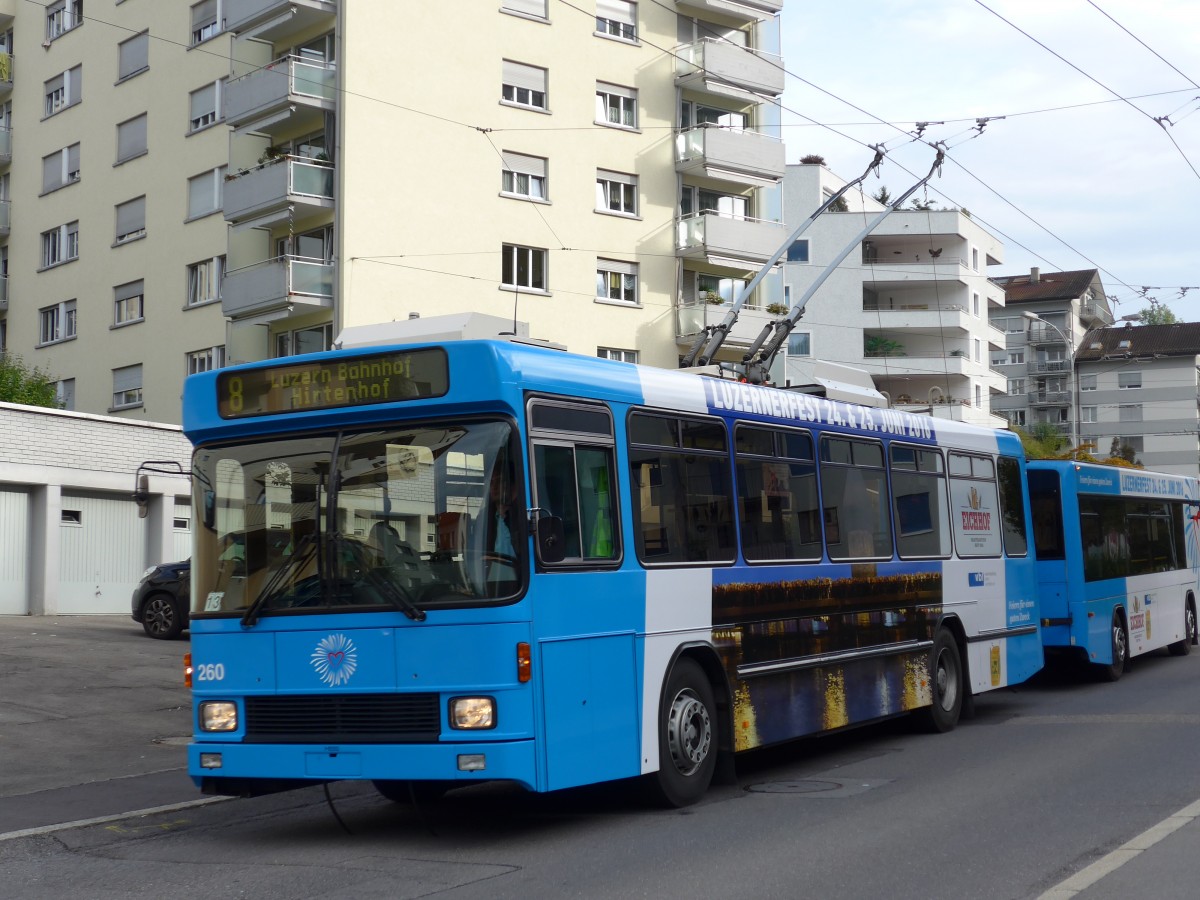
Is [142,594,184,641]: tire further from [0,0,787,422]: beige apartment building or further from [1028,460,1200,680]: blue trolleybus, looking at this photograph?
[1028,460,1200,680]: blue trolleybus

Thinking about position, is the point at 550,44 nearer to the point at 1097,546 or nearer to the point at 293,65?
the point at 293,65

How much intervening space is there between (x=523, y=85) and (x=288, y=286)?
8348 millimetres

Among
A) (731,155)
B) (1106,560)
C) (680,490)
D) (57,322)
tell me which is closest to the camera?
(680,490)

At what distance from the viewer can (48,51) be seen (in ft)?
151

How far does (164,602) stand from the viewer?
2428cm

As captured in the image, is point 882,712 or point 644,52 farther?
point 644,52

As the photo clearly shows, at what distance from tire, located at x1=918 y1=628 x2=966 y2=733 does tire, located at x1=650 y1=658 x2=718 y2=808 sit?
4370 millimetres

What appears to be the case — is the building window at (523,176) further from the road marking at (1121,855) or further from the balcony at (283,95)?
the road marking at (1121,855)

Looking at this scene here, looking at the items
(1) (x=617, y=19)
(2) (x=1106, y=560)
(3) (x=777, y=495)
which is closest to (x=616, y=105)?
(1) (x=617, y=19)

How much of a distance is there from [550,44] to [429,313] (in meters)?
8.35

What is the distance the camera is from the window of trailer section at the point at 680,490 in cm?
962

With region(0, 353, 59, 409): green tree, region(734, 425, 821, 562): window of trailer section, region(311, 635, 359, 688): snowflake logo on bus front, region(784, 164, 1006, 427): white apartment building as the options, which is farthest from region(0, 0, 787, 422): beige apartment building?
region(311, 635, 359, 688): snowflake logo on bus front

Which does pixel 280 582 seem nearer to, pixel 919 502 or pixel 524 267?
pixel 919 502

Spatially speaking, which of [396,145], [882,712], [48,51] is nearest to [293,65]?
[396,145]
